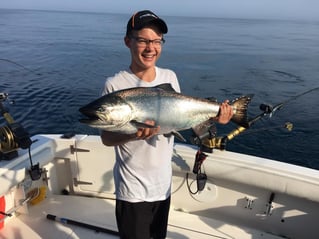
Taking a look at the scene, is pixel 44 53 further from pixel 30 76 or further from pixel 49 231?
pixel 49 231

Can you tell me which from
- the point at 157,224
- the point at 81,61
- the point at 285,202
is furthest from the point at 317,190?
the point at 81,61

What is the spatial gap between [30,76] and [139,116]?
14.5 metres

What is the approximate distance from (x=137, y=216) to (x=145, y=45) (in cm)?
136

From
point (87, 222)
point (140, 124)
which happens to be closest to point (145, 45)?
point (140, 124)

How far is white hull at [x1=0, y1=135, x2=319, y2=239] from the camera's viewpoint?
3.32m

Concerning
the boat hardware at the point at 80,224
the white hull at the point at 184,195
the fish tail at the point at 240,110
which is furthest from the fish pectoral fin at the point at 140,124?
the boat hardware at the point at 80,224

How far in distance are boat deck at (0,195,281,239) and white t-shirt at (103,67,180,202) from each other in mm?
1501

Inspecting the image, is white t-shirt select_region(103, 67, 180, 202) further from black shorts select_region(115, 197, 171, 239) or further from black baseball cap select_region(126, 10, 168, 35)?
black baseball cap select_region(126, 10, 168, 35)

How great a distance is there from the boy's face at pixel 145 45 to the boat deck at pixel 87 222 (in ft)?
7.63

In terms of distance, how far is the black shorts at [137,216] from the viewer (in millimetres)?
2367

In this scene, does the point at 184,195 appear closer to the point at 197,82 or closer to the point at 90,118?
the point at 90,118

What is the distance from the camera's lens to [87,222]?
379cm

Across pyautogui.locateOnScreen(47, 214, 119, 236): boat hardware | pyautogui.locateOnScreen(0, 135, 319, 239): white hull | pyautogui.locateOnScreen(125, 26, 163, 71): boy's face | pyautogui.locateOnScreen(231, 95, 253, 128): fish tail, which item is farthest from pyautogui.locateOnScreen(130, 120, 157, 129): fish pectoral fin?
pyautogui.locateOnScreen(47, 214, 119, 236): boat hardware

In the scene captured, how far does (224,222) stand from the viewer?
387cm
